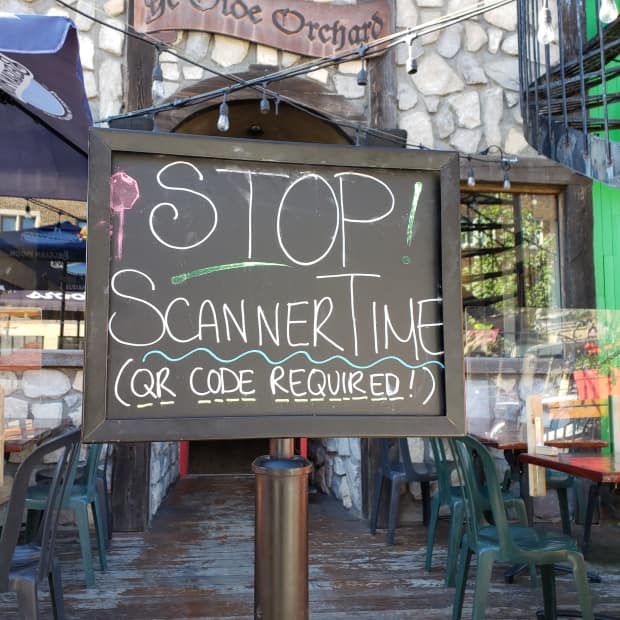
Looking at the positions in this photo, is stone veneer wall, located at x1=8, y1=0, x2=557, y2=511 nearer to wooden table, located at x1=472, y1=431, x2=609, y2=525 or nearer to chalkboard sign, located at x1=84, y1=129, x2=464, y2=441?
wooden table, located at x1=472, y1=431, x2=609, y2=525

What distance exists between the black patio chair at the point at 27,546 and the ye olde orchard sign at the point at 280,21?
3.42 meters

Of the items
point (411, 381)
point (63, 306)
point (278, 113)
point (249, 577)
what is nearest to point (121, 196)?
point (411, 381)

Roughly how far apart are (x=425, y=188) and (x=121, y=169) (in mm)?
787

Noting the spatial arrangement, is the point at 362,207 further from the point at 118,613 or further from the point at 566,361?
the point at 566,361

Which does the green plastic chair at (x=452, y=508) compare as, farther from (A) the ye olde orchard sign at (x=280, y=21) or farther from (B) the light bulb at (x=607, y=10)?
(A) the ye olde orchard sign at (x=280, y=21)

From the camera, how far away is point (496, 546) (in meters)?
2.55

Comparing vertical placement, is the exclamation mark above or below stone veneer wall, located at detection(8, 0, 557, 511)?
below

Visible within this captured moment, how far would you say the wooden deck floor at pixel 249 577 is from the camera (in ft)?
10.0

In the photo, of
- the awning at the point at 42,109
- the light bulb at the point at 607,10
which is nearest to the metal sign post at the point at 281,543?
the awning at the point at 42,109

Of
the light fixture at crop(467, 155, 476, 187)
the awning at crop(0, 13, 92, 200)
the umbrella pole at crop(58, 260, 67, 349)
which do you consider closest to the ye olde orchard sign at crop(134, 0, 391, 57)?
the light fixture at crop(467, 155, 476, 187)

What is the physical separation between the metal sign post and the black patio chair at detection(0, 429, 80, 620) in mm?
947

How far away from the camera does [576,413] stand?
4.74 metres

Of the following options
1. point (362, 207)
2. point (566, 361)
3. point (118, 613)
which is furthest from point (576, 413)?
point (362, 207)

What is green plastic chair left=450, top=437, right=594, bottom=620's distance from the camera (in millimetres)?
2494
